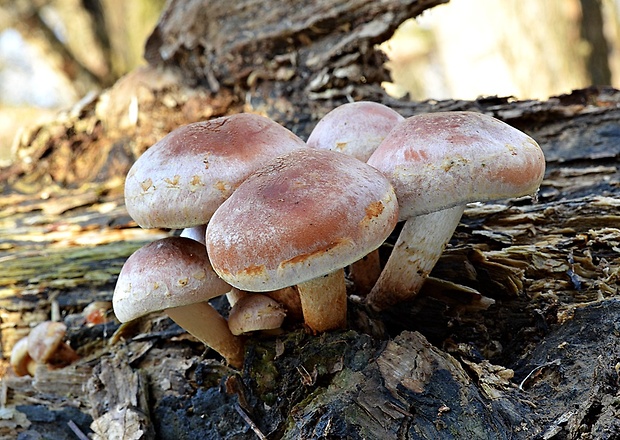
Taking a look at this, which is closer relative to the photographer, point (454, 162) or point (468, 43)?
point (454, 162)

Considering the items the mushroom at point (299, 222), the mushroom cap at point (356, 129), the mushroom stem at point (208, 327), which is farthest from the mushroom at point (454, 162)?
the mushroom stem at point (208, 327)

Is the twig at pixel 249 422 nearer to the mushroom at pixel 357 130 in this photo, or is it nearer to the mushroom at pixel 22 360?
the mushroom at pixel 357 130

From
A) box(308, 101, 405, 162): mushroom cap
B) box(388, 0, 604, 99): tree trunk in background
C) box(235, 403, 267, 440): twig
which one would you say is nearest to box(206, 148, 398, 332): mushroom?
box(308, 101, 405, 162): mushroom cap

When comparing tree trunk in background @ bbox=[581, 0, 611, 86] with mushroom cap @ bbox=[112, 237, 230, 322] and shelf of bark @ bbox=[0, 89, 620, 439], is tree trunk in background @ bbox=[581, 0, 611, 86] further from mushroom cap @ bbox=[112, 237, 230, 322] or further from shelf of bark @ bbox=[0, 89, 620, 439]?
mushroom cap @ bbox=[112, 237, 230, 322]

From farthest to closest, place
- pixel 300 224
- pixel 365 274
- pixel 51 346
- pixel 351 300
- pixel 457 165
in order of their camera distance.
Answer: pixel 51 346, pixel 365 274, pixel 351 300, pixel 457 165, pixel 300 224

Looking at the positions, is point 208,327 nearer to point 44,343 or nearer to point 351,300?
point 351,300

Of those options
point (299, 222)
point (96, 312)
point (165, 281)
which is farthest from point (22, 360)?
point (299, 222)

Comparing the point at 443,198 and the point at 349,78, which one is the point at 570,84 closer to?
the point at 349,78
